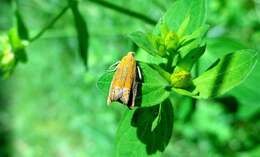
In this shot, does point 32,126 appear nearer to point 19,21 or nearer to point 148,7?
point 148,7

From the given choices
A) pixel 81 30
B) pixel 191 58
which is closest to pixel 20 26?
pixel 81 30

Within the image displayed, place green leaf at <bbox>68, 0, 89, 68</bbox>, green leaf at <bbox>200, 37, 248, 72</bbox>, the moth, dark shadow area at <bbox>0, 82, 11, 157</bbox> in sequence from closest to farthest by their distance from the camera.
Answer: the moth, green leaf at <bbox>68, 0, 89, 68</bbox>, green leaf at <bbox>200, 37, 248, 72</bbox>, dark shadow area at <bbox>0, 82, 11, 157</bbox>

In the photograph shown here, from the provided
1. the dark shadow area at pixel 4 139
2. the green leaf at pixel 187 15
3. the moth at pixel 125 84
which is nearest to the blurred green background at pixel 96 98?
the dark shadow area at pixel 4 139

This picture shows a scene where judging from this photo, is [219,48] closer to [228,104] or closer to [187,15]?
[187,15]

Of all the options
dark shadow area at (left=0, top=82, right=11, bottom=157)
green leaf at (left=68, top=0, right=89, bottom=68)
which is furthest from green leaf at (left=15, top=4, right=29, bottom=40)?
dark shadow area at (left=0, top=82, right=11, bottom=157)

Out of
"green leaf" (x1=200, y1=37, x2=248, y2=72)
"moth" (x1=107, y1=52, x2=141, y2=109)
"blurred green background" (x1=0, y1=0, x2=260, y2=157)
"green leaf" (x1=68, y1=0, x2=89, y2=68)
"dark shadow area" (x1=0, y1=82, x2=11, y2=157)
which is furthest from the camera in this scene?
"dark shadow area" (x1=0, y1=82, x2=11, y2=157)

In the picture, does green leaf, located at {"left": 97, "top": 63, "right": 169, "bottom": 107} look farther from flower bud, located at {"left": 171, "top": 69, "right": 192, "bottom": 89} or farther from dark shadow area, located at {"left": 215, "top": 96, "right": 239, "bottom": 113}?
dark shadow area, located at {"left": 215, "top": 96, "right": 239, "bottom": 113}

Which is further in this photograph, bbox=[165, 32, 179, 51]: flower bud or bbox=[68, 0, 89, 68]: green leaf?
bbox=[68, 0, 89, 68]: green leaf
